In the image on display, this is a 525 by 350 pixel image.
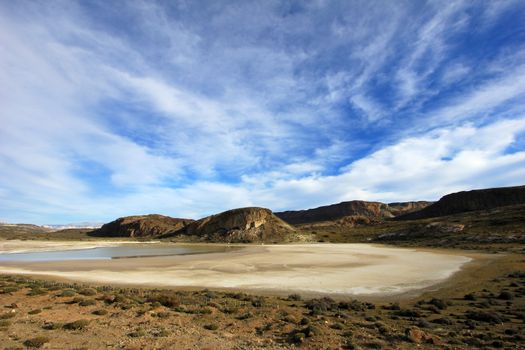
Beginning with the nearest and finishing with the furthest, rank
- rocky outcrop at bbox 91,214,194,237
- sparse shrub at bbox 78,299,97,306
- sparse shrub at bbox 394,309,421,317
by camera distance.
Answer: sparse shrub at bbox 394,309,421,317 → sparse shrub at bbox 78,299,97,306 → rocky outcrop at bbox 91,214,194,237

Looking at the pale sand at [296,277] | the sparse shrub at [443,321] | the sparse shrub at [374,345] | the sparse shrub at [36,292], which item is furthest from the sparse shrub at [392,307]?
the sparse shrub at [36,292]

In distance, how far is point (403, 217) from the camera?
133 metres

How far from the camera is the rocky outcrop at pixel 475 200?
4011 inches

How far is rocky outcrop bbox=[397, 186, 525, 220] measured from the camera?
102 metres

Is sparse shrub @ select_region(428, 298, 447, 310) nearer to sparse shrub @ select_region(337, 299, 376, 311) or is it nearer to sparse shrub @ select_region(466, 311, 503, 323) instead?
sparse shrub @ select_region(466, 311, 503, 323)

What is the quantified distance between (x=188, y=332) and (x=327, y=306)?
22.9 ft

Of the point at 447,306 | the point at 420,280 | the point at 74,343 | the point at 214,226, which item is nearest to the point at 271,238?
the point at 214,226

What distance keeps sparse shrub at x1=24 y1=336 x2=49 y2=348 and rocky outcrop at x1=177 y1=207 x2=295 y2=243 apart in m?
78.0

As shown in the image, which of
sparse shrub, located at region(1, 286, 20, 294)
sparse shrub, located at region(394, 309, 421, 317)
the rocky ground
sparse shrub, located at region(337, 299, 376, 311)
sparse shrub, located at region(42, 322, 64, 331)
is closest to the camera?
the rocky ground

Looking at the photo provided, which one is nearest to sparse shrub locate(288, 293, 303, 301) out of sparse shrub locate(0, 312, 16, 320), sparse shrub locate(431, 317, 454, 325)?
sparse shrub locate(431, 317, 454, 325)

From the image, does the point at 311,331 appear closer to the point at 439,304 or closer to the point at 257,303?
the point at 257,303

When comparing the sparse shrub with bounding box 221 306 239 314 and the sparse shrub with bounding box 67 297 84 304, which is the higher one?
the sparse shrub with bounding box 67 297 84 304

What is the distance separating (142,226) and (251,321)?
127 m

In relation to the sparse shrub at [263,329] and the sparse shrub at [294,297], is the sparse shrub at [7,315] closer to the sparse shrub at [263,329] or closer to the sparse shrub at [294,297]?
the sparse shrub at [263,329]
